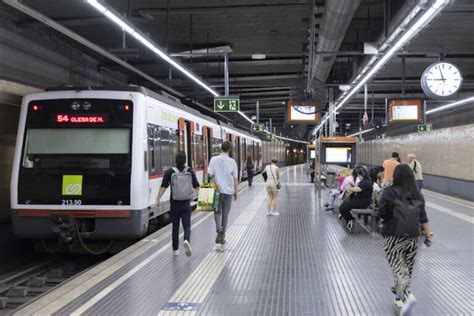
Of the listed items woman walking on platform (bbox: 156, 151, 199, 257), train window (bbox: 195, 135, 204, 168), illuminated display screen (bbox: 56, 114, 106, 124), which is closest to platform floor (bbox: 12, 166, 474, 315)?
woman walking on platform (bbox: 156, 151, 199, 257)

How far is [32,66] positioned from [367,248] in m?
8.46

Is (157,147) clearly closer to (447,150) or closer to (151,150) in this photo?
(151,150)

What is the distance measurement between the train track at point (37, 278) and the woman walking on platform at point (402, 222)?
4.03 m

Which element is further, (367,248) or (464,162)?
(464,162)

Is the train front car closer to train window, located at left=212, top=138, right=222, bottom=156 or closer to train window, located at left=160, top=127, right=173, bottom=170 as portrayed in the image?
train window, located at left=160, top=127, right=173, bottom=170

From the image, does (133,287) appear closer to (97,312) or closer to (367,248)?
(97,312)

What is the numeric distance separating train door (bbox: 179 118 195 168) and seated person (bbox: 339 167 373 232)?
4246 millimetres

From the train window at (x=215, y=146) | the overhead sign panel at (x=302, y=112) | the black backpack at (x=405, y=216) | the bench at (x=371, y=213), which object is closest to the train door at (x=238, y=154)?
the overhead sign panel at (x=302, y=112)

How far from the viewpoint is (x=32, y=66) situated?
11586mm

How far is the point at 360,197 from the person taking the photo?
9.74m

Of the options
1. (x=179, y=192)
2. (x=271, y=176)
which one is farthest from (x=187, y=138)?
(x=179, y=192)

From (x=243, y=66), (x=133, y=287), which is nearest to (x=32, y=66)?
(x=133, y=287)

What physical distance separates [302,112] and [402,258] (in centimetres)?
1482

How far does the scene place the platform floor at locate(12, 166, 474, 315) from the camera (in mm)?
5043
